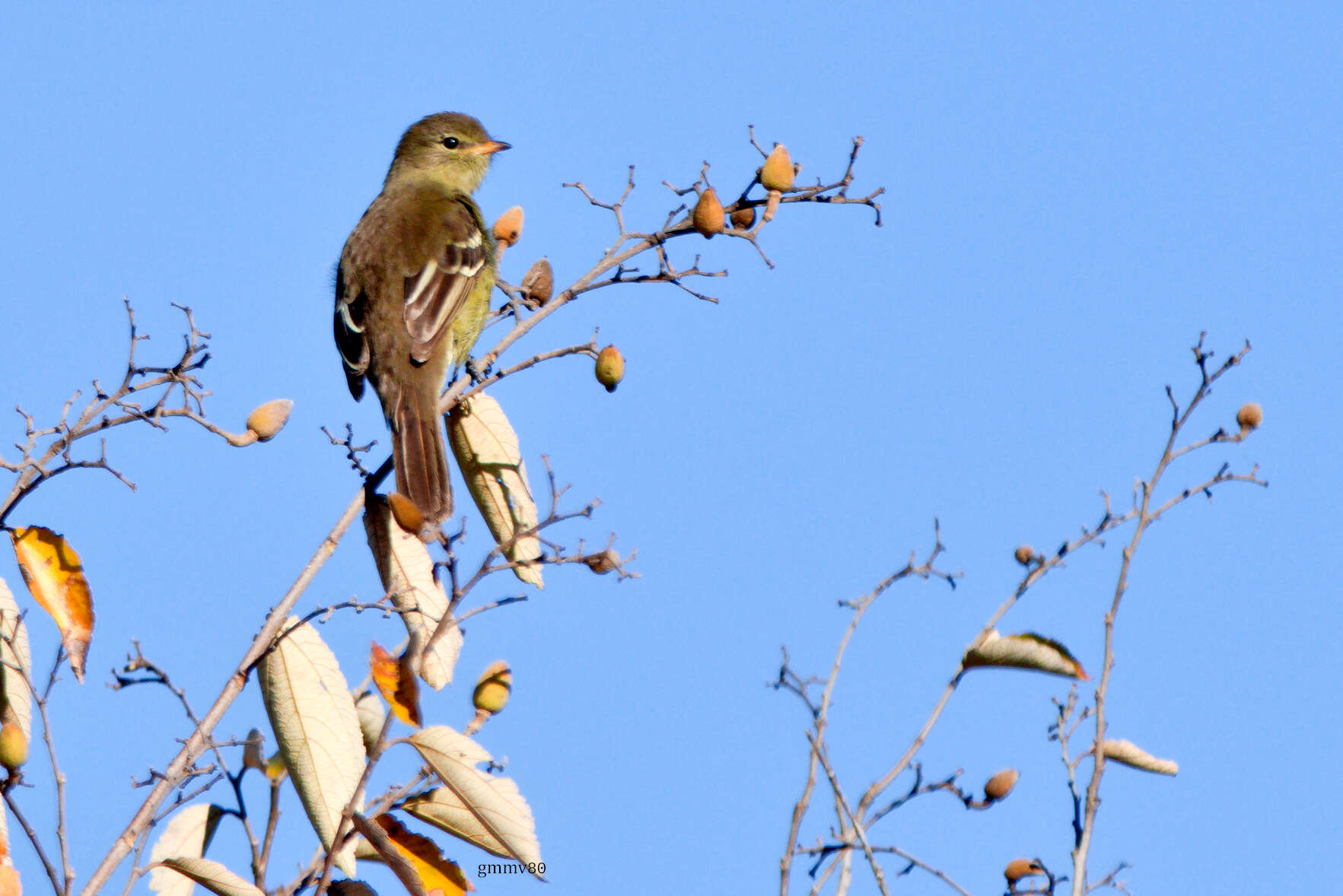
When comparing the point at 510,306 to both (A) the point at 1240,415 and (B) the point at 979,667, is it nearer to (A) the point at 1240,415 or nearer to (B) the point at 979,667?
(B) the point at 979,667

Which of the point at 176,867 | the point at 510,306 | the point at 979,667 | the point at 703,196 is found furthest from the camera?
the point at 510,306

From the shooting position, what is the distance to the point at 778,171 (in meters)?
3.50

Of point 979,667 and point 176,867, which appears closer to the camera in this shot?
point 176,867

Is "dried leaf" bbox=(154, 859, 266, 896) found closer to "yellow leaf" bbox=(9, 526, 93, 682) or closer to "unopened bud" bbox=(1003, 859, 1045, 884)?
"yellow leaf" bbox=(9, 526, 93, 682)

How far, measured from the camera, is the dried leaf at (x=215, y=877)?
262 cm

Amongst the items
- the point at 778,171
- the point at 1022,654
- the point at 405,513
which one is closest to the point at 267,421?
the point at 405,513

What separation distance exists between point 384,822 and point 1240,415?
2.78 m

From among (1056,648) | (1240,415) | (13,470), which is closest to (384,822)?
(13,470)

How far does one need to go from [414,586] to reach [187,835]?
0.71 metres

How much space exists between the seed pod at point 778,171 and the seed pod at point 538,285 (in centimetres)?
72

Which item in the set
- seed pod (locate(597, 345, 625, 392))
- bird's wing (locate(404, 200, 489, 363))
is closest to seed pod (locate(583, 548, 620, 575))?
seed pod (locate(597, 345, 625, 392))

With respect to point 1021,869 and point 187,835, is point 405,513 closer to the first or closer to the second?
point 187,835

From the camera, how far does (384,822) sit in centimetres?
290

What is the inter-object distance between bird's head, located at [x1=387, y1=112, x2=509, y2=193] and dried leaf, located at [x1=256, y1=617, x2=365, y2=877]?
16.0 ft
